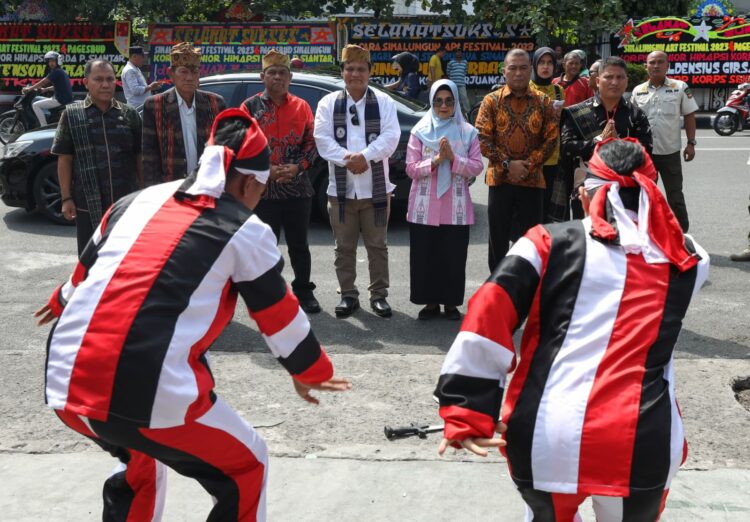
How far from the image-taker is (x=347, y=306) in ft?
23.7

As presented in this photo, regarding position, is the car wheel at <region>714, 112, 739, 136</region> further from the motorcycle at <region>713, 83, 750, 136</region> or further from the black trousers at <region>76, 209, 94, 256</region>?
the black trousers at <region>76, 209, 94, 256</region>

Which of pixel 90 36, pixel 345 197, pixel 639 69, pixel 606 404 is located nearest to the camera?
pixel 606 404

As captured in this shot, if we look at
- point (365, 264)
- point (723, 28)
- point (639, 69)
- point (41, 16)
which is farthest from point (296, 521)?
point (41, 16)

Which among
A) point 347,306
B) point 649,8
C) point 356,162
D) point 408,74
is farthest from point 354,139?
point 649,8

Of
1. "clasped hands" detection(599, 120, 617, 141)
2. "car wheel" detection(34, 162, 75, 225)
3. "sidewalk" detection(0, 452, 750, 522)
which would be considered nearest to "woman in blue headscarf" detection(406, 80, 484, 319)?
"clasped hands" detection(599, 120, 617, 141)

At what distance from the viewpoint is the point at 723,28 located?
20391 mm

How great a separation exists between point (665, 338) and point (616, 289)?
0.20 metres

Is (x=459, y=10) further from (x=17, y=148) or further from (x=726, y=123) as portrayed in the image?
(x=17, y=148)

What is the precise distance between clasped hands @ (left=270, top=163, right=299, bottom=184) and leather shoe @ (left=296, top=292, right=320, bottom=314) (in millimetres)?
894

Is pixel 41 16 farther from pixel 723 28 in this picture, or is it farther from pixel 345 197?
pixel 345 197

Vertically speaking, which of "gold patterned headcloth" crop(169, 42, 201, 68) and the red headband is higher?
"gold patterned headcloth" crop(169, 42, 201, 68)

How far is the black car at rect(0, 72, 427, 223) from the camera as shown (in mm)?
9734

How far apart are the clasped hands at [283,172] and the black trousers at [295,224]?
20 centimetres

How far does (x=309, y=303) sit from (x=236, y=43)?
15109 millimetres
